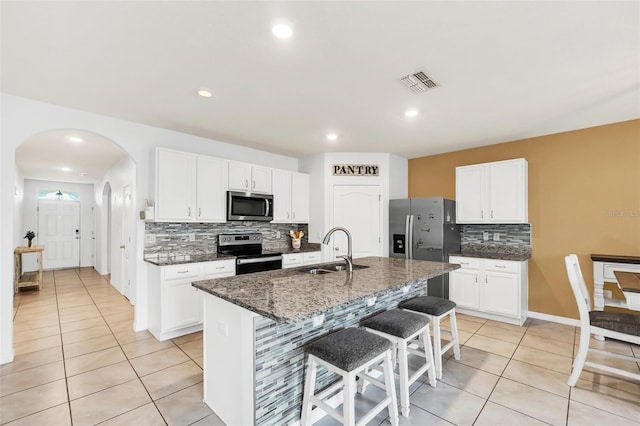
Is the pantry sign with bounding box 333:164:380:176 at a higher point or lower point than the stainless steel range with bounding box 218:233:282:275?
higher

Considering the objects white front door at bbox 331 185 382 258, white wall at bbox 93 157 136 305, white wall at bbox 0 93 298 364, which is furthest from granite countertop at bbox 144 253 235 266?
white front door at bbox 331 185 382 258

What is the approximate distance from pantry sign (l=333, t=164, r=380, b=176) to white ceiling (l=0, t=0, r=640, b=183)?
1.46 metres

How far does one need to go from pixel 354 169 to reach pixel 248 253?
228 cm

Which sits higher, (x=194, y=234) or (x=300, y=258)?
(x=194, y=234)

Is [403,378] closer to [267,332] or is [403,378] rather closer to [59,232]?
[267,332]

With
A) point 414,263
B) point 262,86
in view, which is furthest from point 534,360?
point 262,86

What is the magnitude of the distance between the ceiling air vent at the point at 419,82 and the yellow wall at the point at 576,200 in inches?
101

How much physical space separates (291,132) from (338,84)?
1.46m

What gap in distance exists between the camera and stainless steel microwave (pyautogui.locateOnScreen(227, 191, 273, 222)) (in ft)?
13.3

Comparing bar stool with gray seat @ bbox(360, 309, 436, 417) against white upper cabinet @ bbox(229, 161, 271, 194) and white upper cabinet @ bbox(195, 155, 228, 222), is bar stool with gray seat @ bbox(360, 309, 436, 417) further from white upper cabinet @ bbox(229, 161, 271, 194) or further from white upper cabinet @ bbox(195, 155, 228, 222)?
white upper cabinet @ bbox(229, 161, 271, 194)

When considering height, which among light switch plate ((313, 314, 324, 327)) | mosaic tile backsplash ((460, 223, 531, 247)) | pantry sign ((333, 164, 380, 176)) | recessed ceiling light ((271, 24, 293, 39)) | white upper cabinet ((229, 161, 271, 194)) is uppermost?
recessed ceiling light ((271, 24, 293, 39))

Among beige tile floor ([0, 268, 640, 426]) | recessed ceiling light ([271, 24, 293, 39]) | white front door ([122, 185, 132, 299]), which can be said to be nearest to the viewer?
recessed ceiling light ([271, 24, 293, 39])

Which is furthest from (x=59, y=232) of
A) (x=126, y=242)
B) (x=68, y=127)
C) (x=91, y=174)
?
(x=68, y=127)

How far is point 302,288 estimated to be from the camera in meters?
1.81
